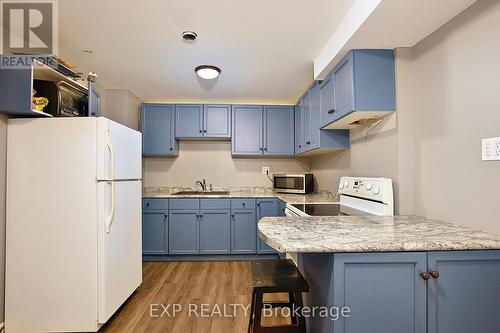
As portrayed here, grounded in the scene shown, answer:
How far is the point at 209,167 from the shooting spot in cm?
394

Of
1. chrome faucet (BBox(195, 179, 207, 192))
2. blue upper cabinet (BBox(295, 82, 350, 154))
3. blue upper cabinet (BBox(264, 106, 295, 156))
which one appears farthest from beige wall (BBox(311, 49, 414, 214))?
chrome faucet (BBox(195, 179, 207, 192))

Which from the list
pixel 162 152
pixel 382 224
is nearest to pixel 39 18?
pixel 162 152

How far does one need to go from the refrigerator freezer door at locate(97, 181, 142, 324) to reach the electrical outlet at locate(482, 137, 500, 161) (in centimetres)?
239

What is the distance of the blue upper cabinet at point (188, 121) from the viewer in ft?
11.9

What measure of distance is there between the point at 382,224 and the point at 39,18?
2.72m

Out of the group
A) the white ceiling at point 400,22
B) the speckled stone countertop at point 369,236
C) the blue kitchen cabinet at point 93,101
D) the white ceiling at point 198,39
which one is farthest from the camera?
the blue kitchen cabinet at point 93,101

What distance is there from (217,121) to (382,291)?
10.1ft

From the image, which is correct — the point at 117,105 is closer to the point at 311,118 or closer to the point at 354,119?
the point at 311,118

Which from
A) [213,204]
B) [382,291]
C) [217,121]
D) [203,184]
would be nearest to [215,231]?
[213,204]

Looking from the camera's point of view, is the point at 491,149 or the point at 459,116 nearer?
the point at 491,149

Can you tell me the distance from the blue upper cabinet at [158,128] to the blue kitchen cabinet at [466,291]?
3.34 meters

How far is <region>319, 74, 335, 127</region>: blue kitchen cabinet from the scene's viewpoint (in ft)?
7.40

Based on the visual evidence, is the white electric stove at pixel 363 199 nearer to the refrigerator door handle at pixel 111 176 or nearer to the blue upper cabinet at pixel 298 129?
the blue upper cabinet at pixel 298 129

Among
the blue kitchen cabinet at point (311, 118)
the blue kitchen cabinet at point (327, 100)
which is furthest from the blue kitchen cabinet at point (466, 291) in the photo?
the blue kitchen cabinet at point (311, 118)
